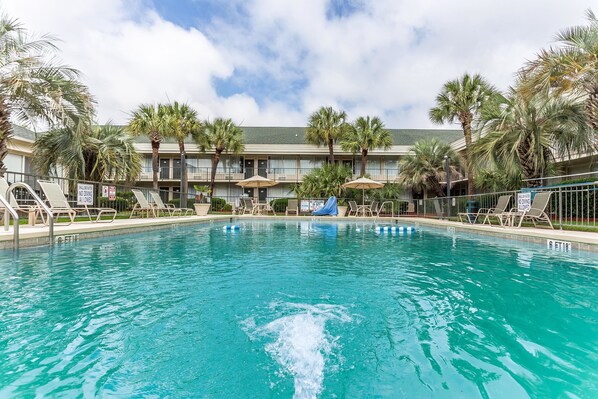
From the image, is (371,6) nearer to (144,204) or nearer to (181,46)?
(181,46)

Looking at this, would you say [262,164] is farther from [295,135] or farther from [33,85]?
[33,85]

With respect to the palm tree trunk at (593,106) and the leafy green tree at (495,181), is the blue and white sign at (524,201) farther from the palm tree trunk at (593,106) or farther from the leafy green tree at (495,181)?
the leafy green tree at (495,181)

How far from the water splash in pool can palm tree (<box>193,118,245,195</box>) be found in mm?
20617

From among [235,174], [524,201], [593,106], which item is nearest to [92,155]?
[235,174]

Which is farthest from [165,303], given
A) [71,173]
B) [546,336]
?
[71,173]

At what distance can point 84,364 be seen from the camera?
70.1 inches

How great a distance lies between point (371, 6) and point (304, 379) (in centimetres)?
1349

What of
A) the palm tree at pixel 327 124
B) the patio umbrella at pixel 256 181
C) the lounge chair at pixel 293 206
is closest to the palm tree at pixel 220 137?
the patio umbrella at pixel 256 181

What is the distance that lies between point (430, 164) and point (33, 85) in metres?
18.8

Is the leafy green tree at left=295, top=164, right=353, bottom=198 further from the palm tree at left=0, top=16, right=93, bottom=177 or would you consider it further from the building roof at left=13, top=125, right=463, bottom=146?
the palm tree at left=0, top=16, right=93, bottom=177

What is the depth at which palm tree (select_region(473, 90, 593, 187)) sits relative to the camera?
1055cm

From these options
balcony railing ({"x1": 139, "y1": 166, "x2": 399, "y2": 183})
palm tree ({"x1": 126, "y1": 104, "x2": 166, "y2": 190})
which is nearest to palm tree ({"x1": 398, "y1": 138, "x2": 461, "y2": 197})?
balcony railing ({"x1": 139, "y1": 166, "x2": 399, "y2": 183})

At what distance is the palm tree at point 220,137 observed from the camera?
881 inches

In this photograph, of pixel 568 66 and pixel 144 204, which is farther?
pixel 144 204
